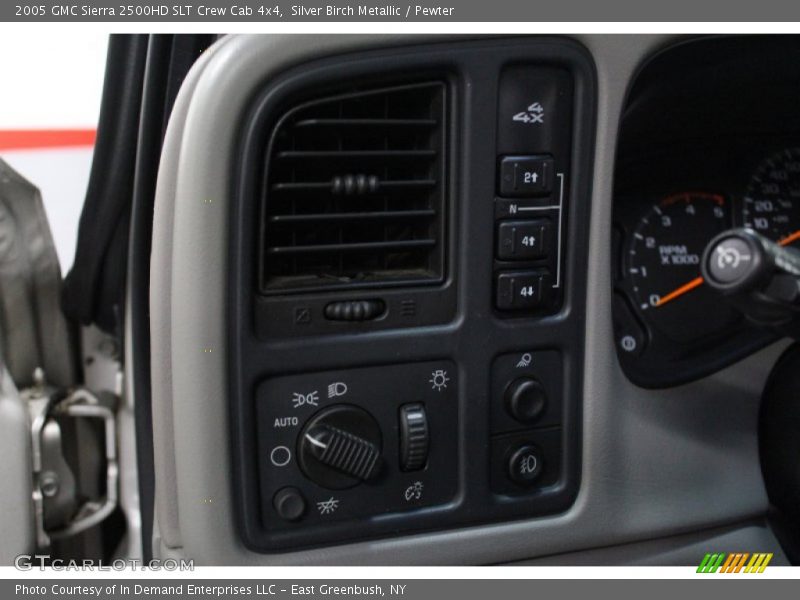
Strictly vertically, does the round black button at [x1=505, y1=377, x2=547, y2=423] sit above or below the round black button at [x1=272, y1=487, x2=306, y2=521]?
above

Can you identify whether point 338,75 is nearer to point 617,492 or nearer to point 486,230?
point 486,230

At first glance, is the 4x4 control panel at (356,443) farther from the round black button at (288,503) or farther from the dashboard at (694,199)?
the dashboard at (694,199)

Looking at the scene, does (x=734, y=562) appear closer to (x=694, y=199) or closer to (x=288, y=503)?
(x=694, y=199)

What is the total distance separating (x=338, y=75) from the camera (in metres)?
0.77

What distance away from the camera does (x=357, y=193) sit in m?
0.81

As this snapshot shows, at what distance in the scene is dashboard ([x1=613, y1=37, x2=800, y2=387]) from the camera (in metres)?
1.04

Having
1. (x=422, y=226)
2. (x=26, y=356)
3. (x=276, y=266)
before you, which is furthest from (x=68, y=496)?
(x=422, y=226)

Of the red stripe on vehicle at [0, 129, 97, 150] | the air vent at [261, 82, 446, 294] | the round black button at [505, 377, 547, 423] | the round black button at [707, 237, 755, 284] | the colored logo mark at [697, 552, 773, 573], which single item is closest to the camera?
the round black button at [707, 237, 755, 284]

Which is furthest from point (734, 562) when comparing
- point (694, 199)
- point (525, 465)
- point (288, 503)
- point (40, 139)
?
point (40, 139)

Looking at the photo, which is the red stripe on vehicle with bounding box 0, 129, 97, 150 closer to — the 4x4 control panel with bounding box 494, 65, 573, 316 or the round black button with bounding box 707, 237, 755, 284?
the 4x4 control panel with bounding box 494, 65, 573, 316

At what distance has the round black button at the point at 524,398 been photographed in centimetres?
92

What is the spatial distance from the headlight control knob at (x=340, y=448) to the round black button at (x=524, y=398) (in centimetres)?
18

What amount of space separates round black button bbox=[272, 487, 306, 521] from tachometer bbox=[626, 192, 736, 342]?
0.56 meters

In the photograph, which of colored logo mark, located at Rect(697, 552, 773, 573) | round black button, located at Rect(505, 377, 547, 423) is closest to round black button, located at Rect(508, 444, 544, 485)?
round black button, located at Rect(505, 377, 547, 423)
